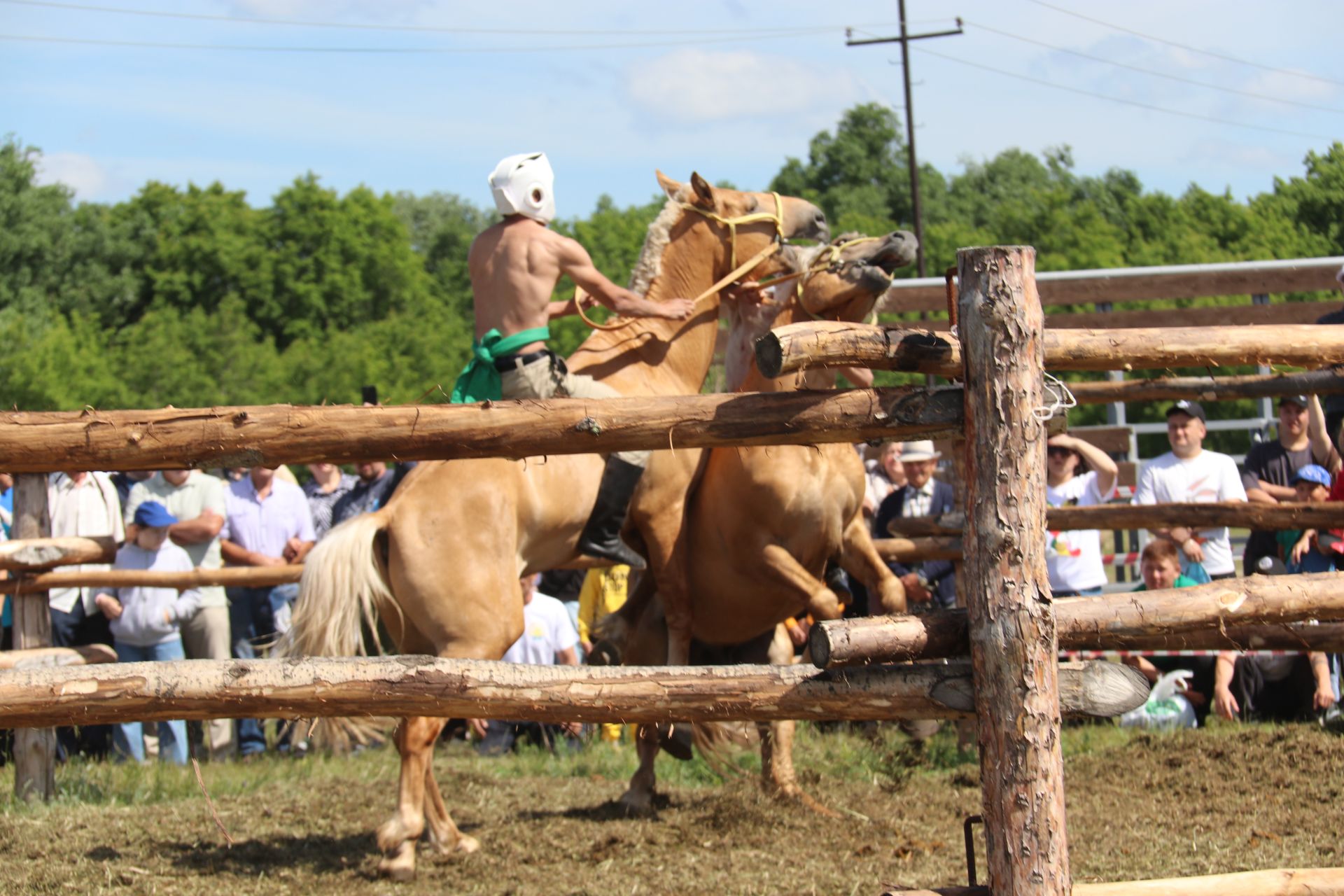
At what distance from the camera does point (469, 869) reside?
5.23 meters

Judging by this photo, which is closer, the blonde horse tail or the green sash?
the blonde horse tail

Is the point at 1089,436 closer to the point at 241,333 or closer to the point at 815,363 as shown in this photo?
the point at 815,363

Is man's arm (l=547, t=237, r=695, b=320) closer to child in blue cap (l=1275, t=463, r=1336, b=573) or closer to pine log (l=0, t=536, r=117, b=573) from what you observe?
pine log (l=0, t=536, r=117, b=573)

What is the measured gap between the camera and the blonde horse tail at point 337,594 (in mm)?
5410

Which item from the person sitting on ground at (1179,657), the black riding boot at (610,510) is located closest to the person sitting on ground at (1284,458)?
the person sitting on ground at (1179,657)

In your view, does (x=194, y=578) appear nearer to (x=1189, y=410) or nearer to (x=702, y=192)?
(x=702, y=192)

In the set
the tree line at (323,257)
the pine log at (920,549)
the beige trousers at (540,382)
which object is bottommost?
the pine log at (920,549)

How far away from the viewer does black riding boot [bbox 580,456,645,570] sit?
6.05 m

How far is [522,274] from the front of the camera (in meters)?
5.87

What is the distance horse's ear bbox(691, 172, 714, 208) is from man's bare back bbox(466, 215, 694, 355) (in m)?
0.88

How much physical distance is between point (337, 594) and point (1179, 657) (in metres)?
4.85

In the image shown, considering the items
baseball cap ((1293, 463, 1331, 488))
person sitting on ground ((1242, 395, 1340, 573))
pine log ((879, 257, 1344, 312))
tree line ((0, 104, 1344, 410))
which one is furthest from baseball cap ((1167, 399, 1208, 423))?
tree line ((0, 104, 1344, 410))

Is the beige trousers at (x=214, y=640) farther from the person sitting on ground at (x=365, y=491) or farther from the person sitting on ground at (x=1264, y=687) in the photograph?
the person sitting on ground at (x=1264, y=687)

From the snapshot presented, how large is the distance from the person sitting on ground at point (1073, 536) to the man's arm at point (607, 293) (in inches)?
106
